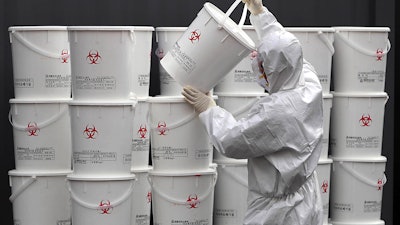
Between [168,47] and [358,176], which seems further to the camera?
[358,176]

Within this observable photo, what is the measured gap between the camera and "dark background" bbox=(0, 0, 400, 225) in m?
6.93

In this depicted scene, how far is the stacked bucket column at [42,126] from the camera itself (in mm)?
6234

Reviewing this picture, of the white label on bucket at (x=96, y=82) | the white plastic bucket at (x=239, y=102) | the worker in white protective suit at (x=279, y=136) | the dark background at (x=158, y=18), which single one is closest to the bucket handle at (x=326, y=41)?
the white plastic bucket at (x=239, y=102)

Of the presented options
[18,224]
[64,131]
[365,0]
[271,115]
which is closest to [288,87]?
[271,115]

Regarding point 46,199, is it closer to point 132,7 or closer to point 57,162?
point 57,162

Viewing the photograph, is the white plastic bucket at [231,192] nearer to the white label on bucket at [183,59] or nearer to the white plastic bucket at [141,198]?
the white plastic bucket at [141,198]

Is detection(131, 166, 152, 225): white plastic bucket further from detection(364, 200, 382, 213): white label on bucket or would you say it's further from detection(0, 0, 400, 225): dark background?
detection(364, 200, 382, 213): white label on bucket

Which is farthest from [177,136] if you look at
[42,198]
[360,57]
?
[360,57]

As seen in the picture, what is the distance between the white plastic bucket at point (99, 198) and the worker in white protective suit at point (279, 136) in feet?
2.15

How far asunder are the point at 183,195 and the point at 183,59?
33.0 inches

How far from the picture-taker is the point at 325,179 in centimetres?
688

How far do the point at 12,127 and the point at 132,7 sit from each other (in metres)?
1.17

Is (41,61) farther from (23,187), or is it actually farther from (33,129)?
(23,187)

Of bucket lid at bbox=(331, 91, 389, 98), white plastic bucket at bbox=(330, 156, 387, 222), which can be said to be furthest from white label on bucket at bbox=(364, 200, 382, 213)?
bucket lid at bbox=(331, 91, 389, 98)
